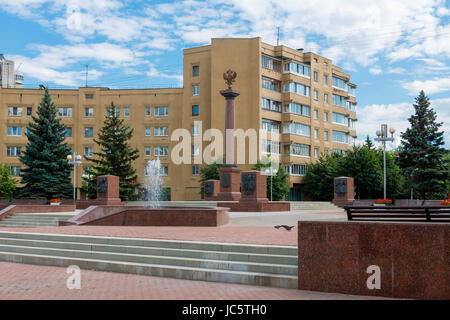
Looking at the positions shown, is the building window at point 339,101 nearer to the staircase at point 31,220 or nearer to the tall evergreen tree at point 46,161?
the tall evergreen tree at point 46,161

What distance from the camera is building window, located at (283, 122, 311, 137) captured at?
54.2 m

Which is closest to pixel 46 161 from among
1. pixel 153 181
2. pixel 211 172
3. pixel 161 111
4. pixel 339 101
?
pixel 153 181

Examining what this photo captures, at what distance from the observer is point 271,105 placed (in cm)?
5350

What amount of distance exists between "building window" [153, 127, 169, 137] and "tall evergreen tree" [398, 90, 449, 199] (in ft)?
87.2

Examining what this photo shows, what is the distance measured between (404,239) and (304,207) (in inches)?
1074

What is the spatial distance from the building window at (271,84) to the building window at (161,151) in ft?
43.9

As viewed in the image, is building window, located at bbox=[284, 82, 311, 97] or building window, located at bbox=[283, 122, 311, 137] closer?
building window, located at bbox=[283, 122, 311, 137]

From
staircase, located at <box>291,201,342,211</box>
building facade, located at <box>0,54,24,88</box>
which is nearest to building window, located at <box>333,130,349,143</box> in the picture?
staircase, located at <box>291,201,342,211</box>

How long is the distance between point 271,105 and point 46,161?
23463 mm

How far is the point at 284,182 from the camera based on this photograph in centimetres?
4859

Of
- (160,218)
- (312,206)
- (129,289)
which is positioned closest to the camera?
(129,289)

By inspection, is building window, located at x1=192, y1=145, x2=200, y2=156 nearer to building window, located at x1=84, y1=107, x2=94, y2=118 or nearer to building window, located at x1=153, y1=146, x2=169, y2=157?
building window, located at x1=153, y1=146, x2=169, y2=157

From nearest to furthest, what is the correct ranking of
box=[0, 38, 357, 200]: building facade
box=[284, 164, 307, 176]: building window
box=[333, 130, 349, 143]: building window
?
box=[0, 38, 357, 200]: building facade < box=[284, 164, 307, 176]: building window < box=[333, 130, 349, 143]: building window

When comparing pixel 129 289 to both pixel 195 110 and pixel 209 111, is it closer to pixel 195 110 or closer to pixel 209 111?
pixel 209 111
